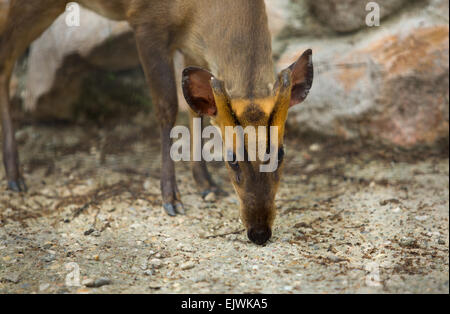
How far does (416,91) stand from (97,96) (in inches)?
155

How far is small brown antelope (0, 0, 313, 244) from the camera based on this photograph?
4402 millimetres

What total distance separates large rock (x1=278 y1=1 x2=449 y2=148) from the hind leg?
302 cm

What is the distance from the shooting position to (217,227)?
5102 millimetres

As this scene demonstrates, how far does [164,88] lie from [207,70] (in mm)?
709

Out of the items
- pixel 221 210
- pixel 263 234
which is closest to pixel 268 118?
pixel 263 234

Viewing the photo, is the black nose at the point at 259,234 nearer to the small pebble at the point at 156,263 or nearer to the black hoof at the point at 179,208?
the small pebble at the point at 156,263

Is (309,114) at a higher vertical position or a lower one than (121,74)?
lower

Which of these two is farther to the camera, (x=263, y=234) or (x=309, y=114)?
(x=309, y=114)

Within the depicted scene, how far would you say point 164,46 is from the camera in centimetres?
531

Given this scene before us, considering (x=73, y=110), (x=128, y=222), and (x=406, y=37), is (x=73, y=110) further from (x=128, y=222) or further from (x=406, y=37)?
(x=406, y=37)

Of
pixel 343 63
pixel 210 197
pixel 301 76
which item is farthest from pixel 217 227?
pixel 343 63

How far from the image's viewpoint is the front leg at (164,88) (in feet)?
17.4

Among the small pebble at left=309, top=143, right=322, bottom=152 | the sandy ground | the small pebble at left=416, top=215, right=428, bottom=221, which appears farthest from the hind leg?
the small pebble at left=416, top=215, right=428, bottom=221

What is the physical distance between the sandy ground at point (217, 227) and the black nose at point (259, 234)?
82mm
